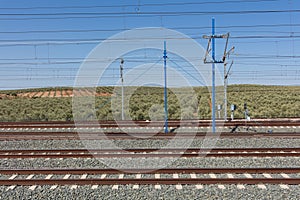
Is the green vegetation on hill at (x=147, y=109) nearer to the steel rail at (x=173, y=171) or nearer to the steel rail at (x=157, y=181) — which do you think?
the steel rail at (x=173, y=171)

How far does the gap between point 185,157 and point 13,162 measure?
226 inches

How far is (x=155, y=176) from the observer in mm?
8484

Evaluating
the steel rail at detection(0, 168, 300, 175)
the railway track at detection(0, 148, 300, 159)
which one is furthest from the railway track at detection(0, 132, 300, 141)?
the steel rail at detection(0, 168, 300, 175)

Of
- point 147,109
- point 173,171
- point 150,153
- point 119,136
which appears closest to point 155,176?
point 173,171

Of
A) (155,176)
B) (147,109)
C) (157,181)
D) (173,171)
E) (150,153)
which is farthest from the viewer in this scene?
(147,109)

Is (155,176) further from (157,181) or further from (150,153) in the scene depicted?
(150,153)

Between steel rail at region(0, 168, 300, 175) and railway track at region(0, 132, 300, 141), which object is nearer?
steel rail at region(0, 168, 300, 175)

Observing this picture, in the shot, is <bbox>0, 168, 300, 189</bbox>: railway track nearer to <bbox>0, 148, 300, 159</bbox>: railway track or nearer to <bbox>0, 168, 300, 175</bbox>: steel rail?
<bbox>0, 168, 300, 175</bbox>: steel rail

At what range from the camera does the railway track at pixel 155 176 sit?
308 inches

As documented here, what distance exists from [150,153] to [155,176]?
2.60 m

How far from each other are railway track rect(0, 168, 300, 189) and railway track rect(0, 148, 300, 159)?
1669mm

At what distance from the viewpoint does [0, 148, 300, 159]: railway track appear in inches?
412

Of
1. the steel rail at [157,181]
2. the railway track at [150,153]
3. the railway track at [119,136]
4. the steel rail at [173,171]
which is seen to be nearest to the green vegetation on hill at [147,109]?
the railway track at [119,136]

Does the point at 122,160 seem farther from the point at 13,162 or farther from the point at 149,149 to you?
the point at 13,162
